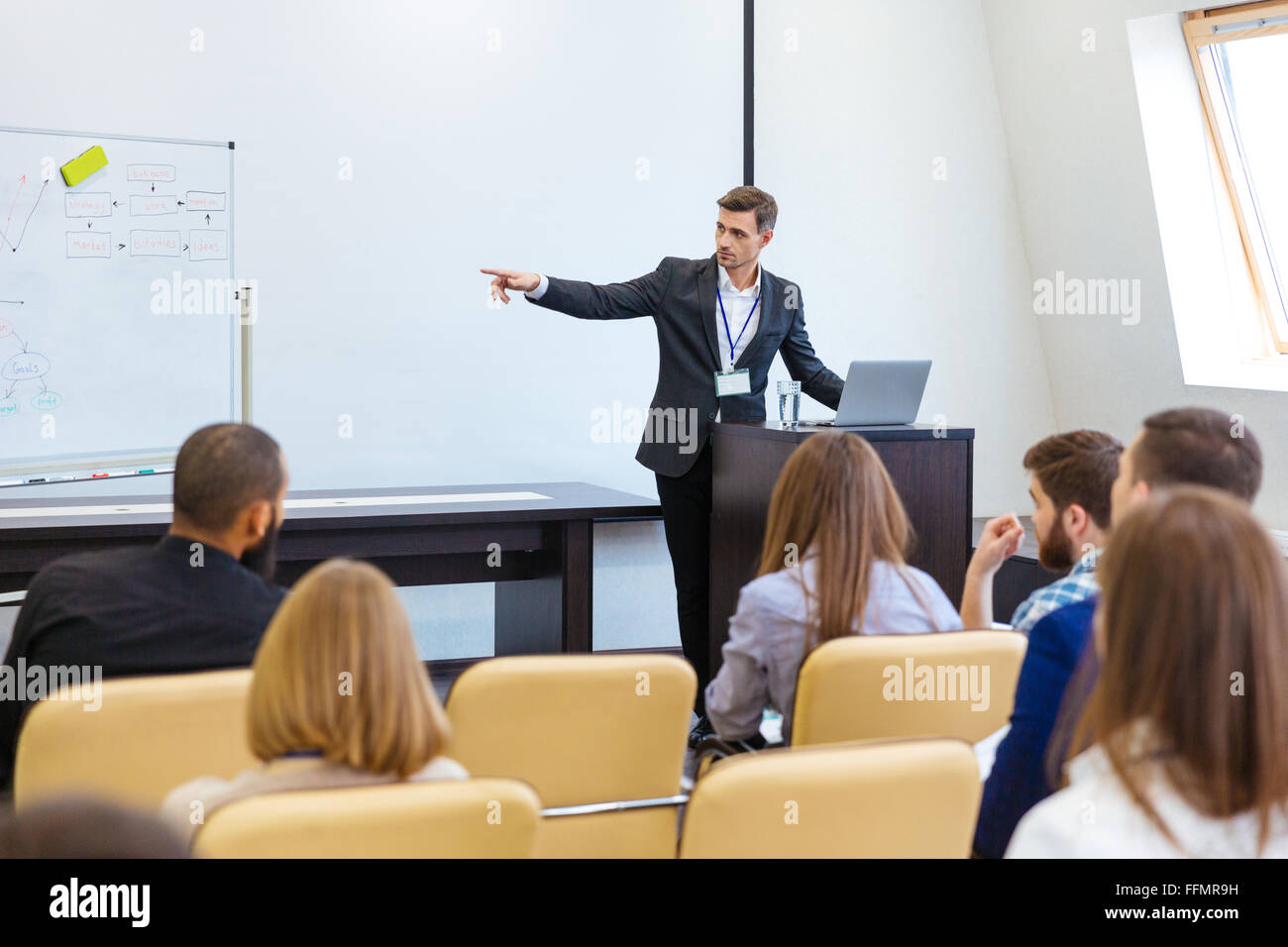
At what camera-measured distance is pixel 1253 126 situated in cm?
500

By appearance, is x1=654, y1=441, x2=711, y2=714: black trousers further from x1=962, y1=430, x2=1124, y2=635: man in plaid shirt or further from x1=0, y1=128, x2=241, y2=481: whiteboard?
x1=962, y1=430, x2=1124, y2=635: man in plaid shirt

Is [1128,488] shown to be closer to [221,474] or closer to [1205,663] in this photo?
[1205,663]

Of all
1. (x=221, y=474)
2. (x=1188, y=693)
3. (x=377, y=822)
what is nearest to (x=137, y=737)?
(x=221, y=474)

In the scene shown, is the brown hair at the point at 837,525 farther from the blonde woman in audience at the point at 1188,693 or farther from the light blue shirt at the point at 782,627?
the blonde woman in audience at the point at 1188,693

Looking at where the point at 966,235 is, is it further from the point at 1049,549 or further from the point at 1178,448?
the point at 1178,448

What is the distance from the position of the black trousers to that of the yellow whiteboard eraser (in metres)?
2.20

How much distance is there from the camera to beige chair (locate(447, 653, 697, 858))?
1.86 m

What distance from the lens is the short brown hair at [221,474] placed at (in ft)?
6.63

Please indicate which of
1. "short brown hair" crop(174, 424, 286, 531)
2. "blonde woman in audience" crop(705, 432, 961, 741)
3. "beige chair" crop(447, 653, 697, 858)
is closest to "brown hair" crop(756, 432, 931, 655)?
"blonde woman in audience" crop(705, 432, 961, 741)

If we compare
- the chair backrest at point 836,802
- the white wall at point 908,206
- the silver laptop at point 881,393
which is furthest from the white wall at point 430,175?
the chair backrest at point 836,802

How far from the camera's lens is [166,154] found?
4.35 metres

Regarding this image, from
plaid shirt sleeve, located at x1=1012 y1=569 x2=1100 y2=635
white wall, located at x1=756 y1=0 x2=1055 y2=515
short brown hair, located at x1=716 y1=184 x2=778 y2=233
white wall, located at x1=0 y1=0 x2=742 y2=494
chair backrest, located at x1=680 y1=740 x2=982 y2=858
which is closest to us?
chair backrest, located at x1=680 y1=740 x2=982 y2=858

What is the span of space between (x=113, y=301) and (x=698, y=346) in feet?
6.76
